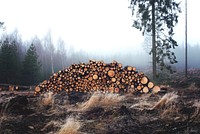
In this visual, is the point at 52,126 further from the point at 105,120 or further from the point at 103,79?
the point at 103,79

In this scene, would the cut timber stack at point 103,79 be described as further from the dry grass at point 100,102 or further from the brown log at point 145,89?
the dry grass at point 100,102

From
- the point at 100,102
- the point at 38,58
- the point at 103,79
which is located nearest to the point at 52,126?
the point at 100,102

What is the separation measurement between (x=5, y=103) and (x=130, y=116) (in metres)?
3.49

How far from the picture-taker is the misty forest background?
38156 millimetres

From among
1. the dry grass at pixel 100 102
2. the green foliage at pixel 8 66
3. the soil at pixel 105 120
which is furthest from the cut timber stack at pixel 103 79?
the green foliage at pixel 8 66

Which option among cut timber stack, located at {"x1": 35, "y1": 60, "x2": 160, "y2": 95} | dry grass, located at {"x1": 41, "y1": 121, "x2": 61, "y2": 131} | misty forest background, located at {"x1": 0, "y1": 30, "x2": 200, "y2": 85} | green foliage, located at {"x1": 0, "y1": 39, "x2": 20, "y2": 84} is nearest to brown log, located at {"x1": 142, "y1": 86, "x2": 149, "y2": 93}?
cut timber stack, located at {"x1": 35, "y1": 60, "x2": 160, "y2": 95}

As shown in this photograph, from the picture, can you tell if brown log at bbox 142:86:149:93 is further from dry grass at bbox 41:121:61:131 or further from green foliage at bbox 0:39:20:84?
green foliage at bbox 0:39:20:84

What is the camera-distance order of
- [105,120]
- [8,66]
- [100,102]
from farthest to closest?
[8,66] < [100,102] < [105,120]

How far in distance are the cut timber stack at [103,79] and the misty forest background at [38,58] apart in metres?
1.24

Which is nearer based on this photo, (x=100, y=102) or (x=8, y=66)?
(x=100, y=102)

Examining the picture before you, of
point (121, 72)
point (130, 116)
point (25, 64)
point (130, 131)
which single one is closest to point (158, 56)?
point (121, 72)

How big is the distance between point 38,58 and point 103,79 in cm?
7194

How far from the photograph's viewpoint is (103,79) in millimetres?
12844

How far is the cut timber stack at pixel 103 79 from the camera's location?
12.8 meters
